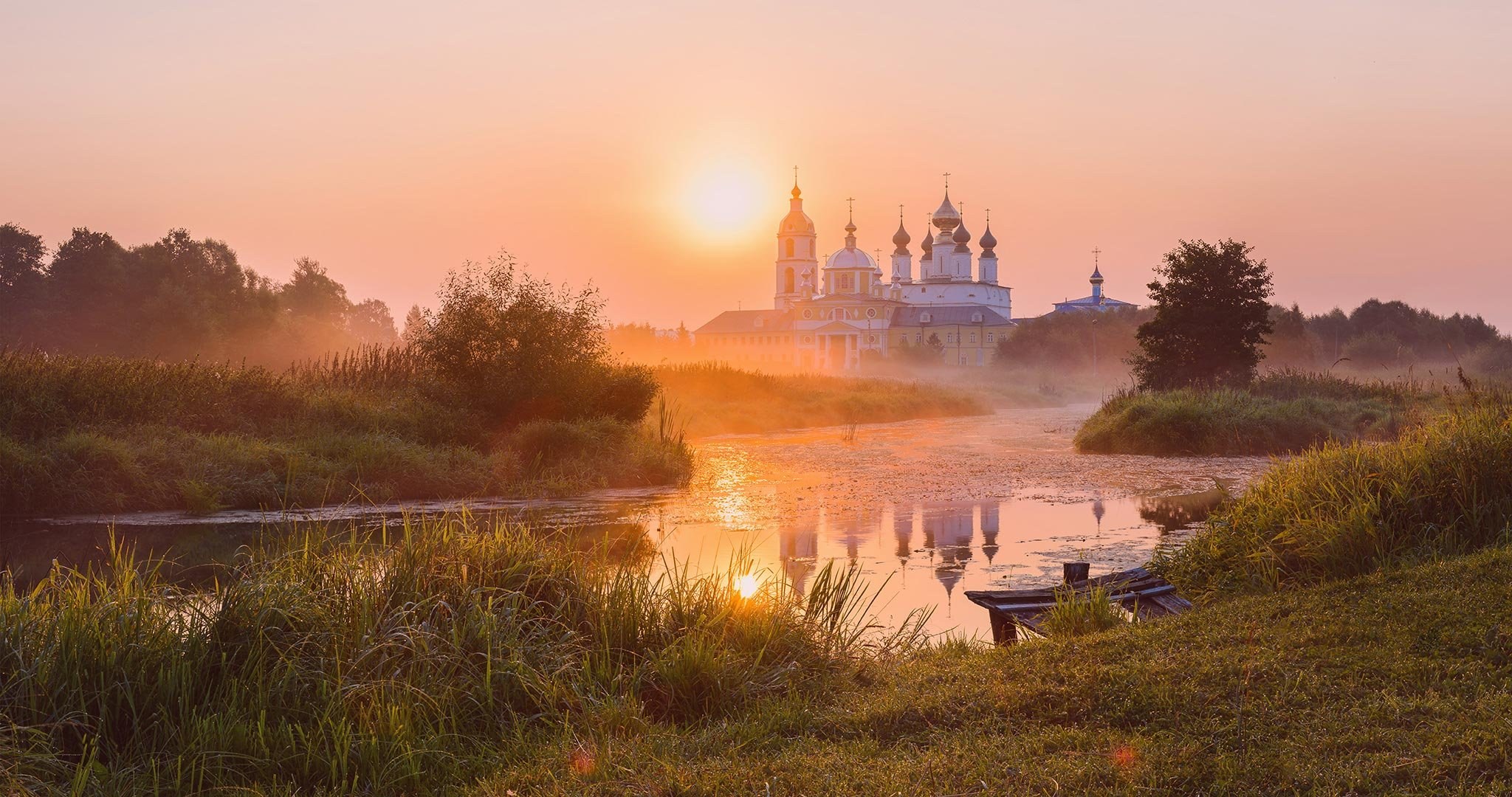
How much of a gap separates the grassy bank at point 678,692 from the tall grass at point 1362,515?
99cm

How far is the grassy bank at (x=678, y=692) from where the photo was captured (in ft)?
14.6

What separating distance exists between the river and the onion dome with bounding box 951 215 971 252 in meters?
99.7

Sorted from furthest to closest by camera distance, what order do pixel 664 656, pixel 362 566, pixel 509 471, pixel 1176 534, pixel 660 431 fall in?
pixel 660 431 < pixel 509 471 < pixel 1176 534 < pixel 362 566 < pixel 664 656

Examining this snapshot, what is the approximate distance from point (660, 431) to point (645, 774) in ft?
51.3

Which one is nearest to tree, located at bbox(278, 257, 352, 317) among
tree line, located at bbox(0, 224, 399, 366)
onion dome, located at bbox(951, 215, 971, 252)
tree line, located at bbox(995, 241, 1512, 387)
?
tree line, located at bbox(0, 224, 399, 366)

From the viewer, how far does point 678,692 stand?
18.9 feet

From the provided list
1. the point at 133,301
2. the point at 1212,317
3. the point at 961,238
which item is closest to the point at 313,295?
the point at 133,301

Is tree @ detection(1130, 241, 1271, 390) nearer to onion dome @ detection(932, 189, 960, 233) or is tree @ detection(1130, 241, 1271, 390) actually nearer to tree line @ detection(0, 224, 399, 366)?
tree line @ detection(0, 224, 399, 366)

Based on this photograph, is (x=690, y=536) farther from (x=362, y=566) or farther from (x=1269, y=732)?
(x=1269, y=732)

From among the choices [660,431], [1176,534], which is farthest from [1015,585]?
[660,431]

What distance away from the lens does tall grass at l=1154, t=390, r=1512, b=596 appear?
777 cm

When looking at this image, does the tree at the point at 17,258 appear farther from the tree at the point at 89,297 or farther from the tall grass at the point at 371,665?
the tall grass at the point at 371,665

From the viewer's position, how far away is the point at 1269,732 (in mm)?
4641

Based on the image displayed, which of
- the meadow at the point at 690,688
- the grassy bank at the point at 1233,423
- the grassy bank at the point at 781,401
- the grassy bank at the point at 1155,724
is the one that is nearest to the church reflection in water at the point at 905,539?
the meadow at the point at 690,688
